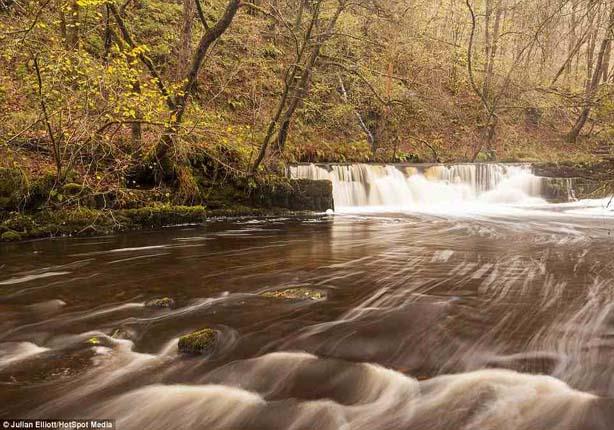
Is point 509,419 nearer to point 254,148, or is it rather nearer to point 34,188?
point 34,188

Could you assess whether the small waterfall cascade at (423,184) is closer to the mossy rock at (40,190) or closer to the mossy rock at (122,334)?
the mossy rock at (40,190)

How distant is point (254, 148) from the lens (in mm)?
11703

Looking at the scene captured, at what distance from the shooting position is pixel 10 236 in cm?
813

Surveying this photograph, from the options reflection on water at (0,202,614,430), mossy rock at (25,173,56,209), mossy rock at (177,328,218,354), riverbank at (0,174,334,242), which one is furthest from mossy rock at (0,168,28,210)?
mossy rock at (177,328,218,354)

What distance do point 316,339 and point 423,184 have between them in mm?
14065

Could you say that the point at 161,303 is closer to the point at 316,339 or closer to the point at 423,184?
the point at 316,339

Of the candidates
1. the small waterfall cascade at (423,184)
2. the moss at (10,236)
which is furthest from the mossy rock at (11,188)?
the small waterfall cascade at (423,184)

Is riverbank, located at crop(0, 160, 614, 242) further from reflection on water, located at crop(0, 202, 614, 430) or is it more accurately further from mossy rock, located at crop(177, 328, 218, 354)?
mossy rock, located at crop(177, 328, 218, 354)

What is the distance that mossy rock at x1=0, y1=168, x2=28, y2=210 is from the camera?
8102mm

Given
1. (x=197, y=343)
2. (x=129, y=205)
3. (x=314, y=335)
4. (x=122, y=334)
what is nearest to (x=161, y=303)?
(x=122, y=334)

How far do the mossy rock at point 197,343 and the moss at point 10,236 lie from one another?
6104 mm

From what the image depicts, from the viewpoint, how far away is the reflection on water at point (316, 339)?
2.86 metres

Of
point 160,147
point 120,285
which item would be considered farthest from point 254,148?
point 120,285

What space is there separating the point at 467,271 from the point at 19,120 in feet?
28.1
